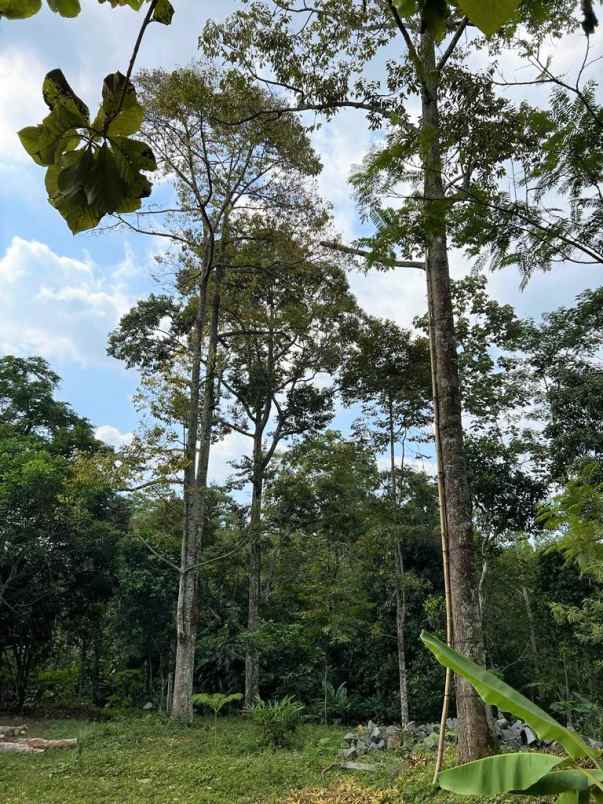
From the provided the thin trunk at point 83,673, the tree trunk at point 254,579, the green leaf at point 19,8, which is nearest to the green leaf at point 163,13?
the green leaf at point 19,8

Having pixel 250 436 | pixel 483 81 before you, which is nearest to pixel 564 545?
pixel 483 81

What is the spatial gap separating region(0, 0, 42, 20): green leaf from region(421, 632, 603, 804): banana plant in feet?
5.80

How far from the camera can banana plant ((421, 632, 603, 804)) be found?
1.56 m

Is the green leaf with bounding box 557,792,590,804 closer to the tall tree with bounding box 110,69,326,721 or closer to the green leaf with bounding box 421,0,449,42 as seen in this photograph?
the green leaf with bounding box 421,0,449,42

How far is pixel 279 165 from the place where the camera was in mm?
9844

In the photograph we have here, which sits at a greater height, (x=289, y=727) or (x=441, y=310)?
(x=441, y=310)

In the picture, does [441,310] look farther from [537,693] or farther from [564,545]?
[537,693]

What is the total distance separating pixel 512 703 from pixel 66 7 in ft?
6.00

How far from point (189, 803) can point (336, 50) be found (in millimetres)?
5915

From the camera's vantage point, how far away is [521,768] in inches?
63.3

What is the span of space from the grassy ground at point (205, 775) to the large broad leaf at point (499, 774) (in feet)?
5.41

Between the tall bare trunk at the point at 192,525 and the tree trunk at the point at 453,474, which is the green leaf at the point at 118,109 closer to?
the tree trunk at the point at 453,474

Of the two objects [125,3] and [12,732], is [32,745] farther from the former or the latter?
[125,3]

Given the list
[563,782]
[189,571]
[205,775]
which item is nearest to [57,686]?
[189,571]
